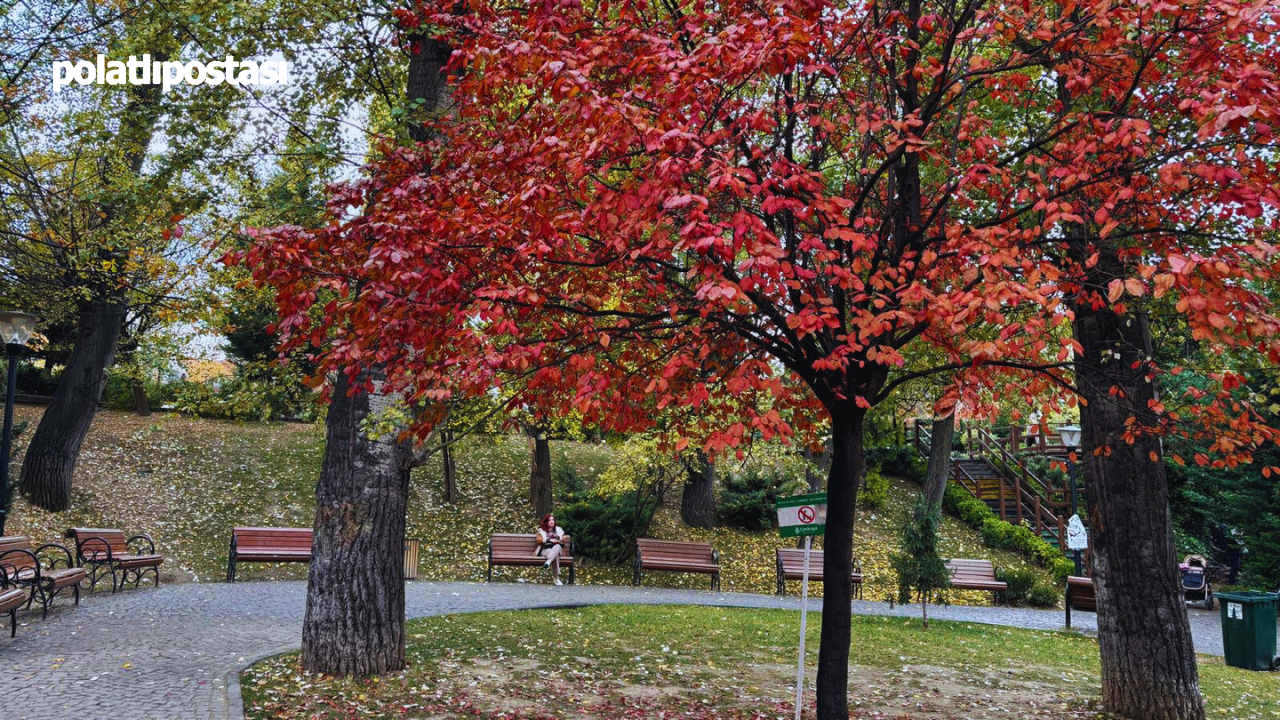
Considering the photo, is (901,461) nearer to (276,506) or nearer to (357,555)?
(276,506)

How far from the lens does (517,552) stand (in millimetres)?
16594

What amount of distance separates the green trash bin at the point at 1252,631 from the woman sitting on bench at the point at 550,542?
10710mm

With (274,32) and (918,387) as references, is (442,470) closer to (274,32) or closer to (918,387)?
(918,387)

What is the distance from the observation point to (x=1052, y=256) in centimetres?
688

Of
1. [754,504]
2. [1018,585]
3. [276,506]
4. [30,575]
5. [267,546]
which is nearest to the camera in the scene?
[30,575]

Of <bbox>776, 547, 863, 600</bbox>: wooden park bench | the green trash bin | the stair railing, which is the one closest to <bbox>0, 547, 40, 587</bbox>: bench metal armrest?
<bbox>776, 547, 863, 600</bbox>: wooden park bench

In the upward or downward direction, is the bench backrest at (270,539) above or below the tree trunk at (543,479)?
below

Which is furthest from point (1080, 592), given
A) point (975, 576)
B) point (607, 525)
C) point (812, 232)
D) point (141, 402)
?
point (141, 402)

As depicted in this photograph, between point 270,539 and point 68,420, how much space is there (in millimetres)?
5061

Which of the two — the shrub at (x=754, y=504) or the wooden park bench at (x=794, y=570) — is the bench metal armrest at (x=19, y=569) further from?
the shrub at (x=754, y=504)


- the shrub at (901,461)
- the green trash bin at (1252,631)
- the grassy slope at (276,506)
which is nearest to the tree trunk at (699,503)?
the grassy slope at (276,506)

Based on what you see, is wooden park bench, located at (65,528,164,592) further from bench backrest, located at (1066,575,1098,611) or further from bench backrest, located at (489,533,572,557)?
bench backrest, located at (1066,575,1098,611)

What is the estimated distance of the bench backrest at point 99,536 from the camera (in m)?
12.5

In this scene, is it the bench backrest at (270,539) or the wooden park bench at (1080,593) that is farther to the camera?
the wooden park bench at (1080,593)
